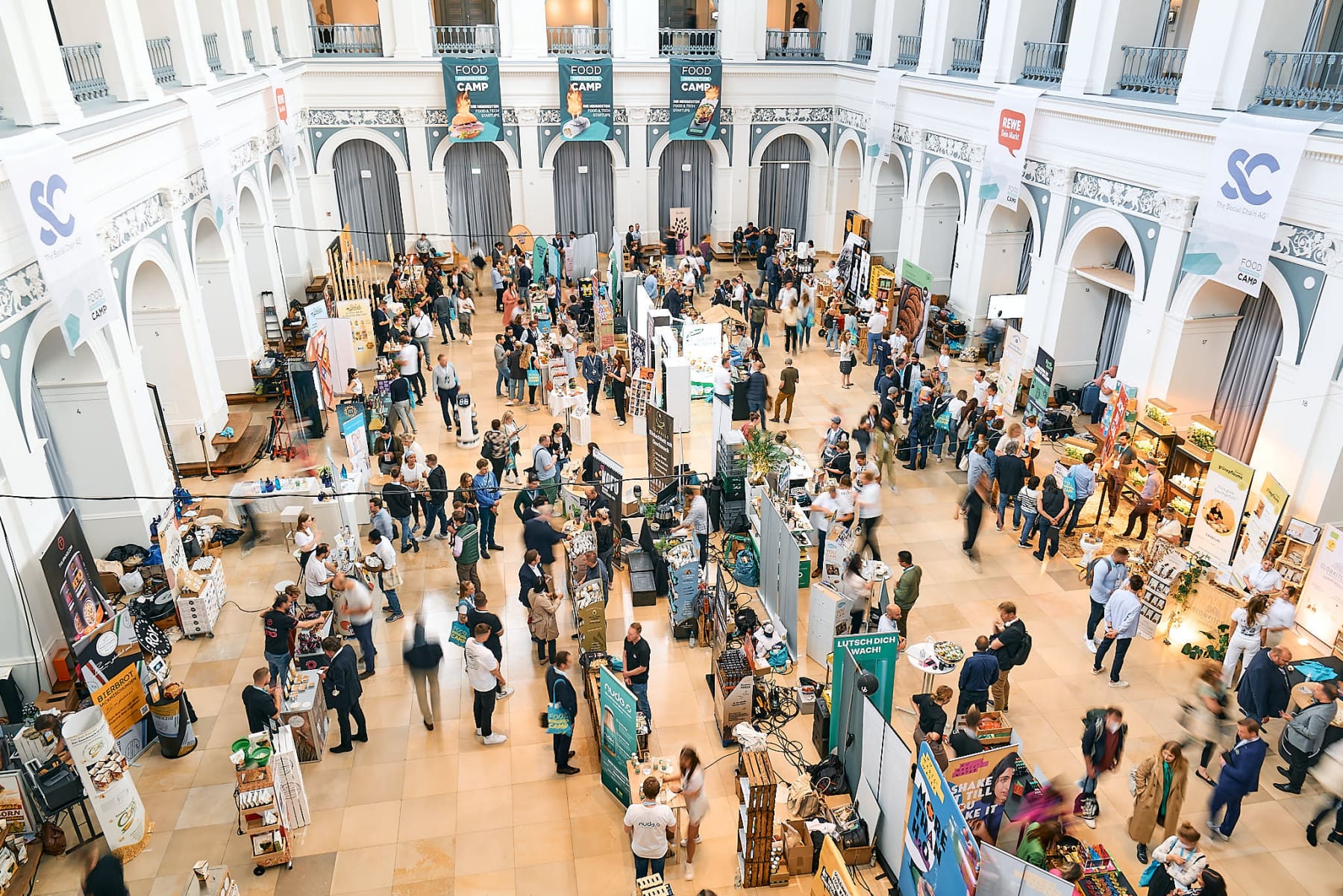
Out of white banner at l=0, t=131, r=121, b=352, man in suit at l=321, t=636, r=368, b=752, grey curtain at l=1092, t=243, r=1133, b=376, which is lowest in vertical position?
man in suit at l=321, t=636, r=368, b=752

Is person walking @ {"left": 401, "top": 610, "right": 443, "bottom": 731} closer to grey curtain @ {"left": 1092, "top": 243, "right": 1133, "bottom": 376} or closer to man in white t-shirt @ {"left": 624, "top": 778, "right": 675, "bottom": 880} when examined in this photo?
man in white t-shirt @ {"left": 624, "top": 778, "right": 675, "bottom": 880}

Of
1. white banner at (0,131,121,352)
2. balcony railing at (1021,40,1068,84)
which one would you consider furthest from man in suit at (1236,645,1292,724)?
white banner at (0,131,121,352)

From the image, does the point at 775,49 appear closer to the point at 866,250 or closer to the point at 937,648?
the point at 866,250

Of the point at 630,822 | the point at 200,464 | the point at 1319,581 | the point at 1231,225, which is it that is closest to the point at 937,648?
the point at 630,822

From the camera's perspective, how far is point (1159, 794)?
7.56 metres

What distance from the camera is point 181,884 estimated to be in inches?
299

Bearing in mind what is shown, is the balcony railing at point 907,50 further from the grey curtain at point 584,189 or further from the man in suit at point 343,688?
the man in suit at point 343,688

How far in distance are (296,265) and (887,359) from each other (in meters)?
14.5

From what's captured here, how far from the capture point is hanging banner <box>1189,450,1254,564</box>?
1108 cm

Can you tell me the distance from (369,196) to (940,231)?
15.2 m

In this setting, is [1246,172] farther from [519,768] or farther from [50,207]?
[50,207]

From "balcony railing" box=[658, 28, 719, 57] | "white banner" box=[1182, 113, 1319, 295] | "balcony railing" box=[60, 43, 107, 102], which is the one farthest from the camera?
"balcony railing" box=[658, 28, 719, 57]

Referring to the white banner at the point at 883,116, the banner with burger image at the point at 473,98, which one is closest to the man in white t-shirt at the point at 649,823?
the white banner at the point at 883,116

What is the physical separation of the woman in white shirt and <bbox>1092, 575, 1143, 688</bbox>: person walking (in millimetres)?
976
